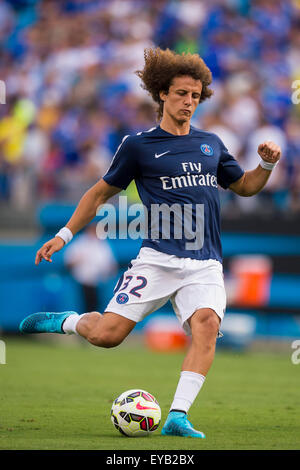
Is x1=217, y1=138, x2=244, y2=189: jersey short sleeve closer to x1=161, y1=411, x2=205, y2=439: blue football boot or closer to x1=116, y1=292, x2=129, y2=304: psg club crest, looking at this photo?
x1=116, y1=292, x2=129, y2=304: psg club crest

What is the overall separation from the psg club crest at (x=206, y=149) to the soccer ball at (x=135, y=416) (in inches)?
72.9

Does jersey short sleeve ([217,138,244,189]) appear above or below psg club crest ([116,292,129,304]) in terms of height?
above

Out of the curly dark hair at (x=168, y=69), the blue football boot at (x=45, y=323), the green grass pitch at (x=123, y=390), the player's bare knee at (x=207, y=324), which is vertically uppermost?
the curly dark hair at (x=168, y=69)

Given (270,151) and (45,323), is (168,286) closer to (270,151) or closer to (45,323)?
(45,323)

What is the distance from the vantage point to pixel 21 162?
49.9ft

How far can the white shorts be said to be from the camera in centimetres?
593

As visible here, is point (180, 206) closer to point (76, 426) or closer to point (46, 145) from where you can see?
point (76, 426)

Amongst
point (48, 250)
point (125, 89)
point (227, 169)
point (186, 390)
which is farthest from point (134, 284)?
point (125, 89)

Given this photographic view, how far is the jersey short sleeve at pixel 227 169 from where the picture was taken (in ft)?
21.0

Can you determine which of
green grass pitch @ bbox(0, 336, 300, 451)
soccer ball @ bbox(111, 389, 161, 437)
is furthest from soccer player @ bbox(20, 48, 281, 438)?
green grass pitch @ bbox(0, 336, 300, 451)

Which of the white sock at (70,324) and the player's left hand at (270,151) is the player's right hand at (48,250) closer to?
the white sock at (70,324)

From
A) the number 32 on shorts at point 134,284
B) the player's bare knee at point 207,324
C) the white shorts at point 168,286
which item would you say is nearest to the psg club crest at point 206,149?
the white shorts at point 168,286

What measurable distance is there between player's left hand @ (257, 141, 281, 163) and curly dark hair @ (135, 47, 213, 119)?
607mm
